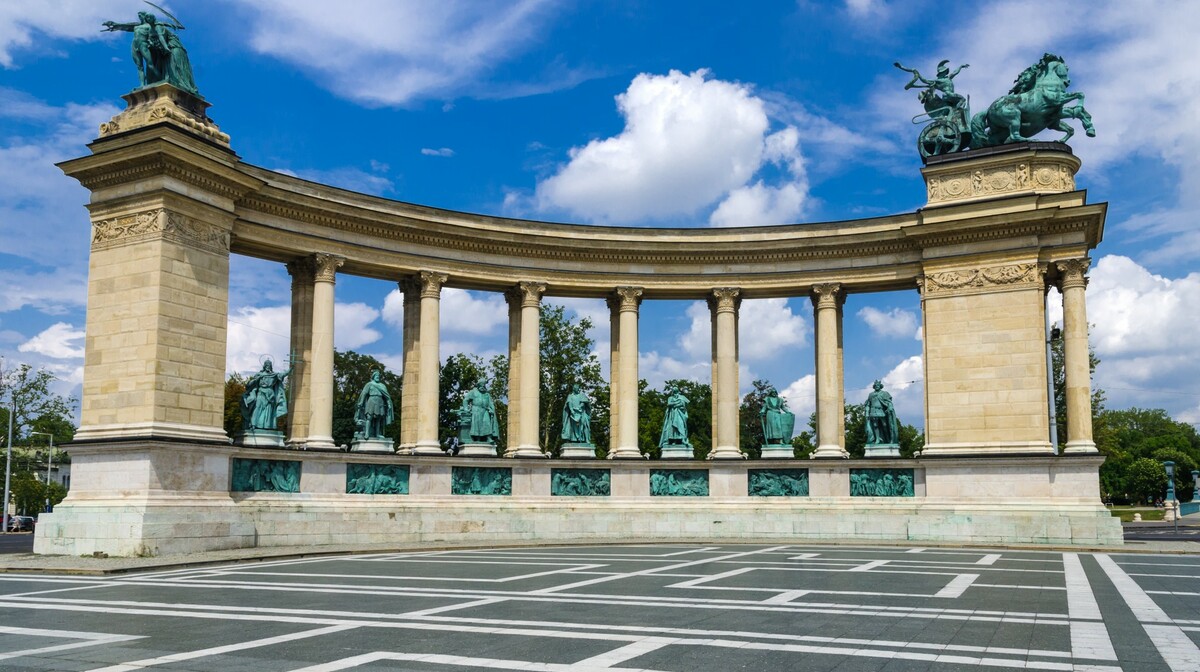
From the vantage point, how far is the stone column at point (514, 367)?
4556cm

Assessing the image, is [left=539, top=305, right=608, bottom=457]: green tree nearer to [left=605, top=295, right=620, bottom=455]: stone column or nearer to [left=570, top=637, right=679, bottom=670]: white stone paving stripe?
[left=605, top=295, right=620, bottom=455]: stone column

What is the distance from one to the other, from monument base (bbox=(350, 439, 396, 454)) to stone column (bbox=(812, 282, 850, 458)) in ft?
59.8

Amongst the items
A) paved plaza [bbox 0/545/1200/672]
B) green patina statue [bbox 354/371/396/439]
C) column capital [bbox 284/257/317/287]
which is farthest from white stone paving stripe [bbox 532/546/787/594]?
column capital [bbox 284/257/317/287]

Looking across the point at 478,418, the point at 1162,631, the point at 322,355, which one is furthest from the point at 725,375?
the point at 1162,631

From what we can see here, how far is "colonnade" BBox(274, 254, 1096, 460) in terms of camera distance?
133ft

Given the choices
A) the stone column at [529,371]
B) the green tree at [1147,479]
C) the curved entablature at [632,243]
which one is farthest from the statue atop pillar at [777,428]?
the green tree at [1147,479]

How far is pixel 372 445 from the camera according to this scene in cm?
4159

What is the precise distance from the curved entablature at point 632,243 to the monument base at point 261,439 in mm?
7161

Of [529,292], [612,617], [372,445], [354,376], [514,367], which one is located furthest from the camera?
[354,376]

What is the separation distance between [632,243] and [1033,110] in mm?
18124

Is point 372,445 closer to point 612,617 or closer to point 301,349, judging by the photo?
point 301,349

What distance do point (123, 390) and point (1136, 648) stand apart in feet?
101

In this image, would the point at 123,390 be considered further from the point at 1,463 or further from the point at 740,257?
the point at 1,463

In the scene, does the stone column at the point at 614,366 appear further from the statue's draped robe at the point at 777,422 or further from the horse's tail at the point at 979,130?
the horse's tail at the point at 979,130
